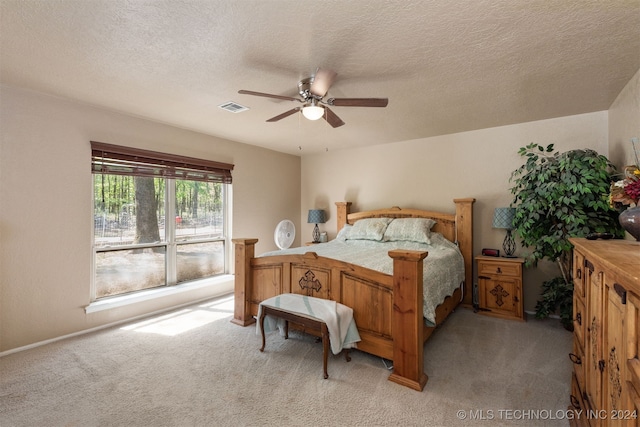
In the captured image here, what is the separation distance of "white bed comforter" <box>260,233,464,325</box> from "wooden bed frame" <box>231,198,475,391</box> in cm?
17

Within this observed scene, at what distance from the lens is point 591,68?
6.97 ft

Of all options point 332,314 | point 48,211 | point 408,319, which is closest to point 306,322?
point 332,314

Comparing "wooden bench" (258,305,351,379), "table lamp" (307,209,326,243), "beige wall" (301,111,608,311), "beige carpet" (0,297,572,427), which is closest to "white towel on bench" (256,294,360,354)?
"wooden bench" (258,305,351,379)

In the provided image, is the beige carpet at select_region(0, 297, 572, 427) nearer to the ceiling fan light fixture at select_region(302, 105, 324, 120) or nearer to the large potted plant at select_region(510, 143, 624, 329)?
the large potted plant at select_region(510, 143, 624, 329)

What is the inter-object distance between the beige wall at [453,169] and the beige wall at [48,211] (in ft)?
9.70

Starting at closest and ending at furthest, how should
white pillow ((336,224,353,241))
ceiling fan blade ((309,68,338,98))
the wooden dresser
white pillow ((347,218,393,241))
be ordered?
the wooden dresser, ceiling fan blade ((309,68,338,98)), white pillow ((347,218,393,241)), white pillow ((336,224,353,241))

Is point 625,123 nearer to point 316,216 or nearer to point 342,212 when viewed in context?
point 342,212

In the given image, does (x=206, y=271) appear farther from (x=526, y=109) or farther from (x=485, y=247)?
(x=526, y=109)

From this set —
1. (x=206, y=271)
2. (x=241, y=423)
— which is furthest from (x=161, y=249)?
(x=241, y=423)

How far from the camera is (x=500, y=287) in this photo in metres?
3.25

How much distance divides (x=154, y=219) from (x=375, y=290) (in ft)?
9.64

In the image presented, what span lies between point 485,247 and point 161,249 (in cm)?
424

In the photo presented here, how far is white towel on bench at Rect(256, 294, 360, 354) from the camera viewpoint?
2133 mm

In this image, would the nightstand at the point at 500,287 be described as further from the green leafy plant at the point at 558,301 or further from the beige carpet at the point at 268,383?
the beige carpet at the point at 268,383
